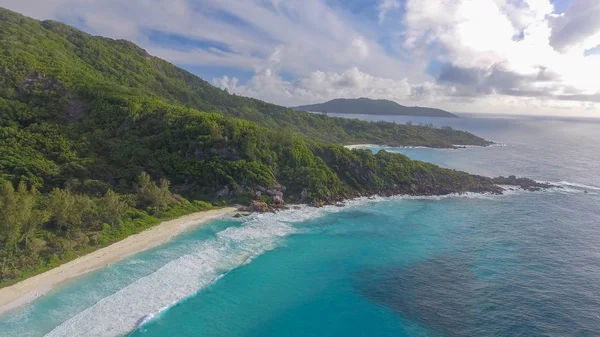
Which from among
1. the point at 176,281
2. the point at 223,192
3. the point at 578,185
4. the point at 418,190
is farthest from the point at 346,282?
the point at 578,185

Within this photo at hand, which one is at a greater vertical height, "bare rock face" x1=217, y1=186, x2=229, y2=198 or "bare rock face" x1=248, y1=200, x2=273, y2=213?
"bare rock face" x1=217, y1=186, x2=229, y2=198

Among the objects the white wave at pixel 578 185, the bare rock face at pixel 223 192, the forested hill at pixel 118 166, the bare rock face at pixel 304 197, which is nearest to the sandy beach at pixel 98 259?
the forested hill at pixel 118 166

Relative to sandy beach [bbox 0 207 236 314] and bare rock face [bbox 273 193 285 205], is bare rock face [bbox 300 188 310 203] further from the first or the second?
sandy beach [bbox 0 207 236 314]

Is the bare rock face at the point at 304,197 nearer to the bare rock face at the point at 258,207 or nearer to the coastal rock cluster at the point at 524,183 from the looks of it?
the bare rock face at the point at 258,207

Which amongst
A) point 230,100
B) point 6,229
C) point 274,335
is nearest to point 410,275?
point 274,335

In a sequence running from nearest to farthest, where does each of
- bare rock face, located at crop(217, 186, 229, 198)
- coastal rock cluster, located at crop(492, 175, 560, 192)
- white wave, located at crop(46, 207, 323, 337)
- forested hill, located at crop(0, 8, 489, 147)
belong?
white wave, located at crop(46, 207, 323, 337) < bare rock face, located at crop(217, 186, 229, 198) < forested hill, located at crop(0, 8, 489, 147) < coastal rock cluster, located at crop(492, 175, 560, 192)

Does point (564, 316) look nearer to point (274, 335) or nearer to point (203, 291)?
point (274, 335)

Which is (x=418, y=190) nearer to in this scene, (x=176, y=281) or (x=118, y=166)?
(x=176, y=281)

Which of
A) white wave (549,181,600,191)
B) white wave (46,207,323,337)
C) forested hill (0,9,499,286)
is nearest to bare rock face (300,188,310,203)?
forested hill (0,9,499,286)
